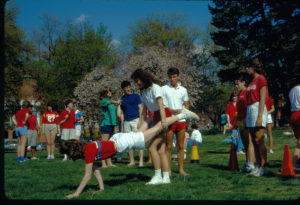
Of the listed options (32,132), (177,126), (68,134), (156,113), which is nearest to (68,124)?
(68,134)

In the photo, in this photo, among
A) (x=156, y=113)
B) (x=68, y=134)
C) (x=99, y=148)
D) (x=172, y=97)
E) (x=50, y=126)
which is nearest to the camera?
(x=99, y=148)

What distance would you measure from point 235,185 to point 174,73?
245cm

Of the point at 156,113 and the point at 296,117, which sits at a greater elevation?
the point at 156,113

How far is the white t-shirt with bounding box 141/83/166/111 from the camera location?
5.18m

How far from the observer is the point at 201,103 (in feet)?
144

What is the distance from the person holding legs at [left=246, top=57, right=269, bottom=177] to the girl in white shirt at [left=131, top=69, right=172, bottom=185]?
5.62 feet

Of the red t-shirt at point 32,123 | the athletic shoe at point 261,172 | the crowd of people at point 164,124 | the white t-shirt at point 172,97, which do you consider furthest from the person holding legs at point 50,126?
the athletic shoe at point 261,172

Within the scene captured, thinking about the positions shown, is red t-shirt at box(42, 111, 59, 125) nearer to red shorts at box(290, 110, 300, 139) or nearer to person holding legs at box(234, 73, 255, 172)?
person holding legs at box(234, 73, 255, 172)

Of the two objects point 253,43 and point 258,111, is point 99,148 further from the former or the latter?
point 253,43

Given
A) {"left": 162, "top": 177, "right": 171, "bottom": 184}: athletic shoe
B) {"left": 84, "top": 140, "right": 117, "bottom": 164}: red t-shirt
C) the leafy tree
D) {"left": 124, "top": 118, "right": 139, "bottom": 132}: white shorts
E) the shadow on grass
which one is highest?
the leafy tree

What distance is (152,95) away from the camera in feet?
17.2

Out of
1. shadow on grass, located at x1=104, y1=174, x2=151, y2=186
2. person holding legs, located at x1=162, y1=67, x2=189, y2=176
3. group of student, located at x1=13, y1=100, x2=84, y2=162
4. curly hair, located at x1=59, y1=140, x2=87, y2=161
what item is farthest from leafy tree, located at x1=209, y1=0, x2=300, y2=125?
curly hair, located at x1=59, y1=140, x2=87, y2=161

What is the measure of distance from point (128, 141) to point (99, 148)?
0.51m

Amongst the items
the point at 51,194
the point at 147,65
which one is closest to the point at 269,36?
the point at 147,65
